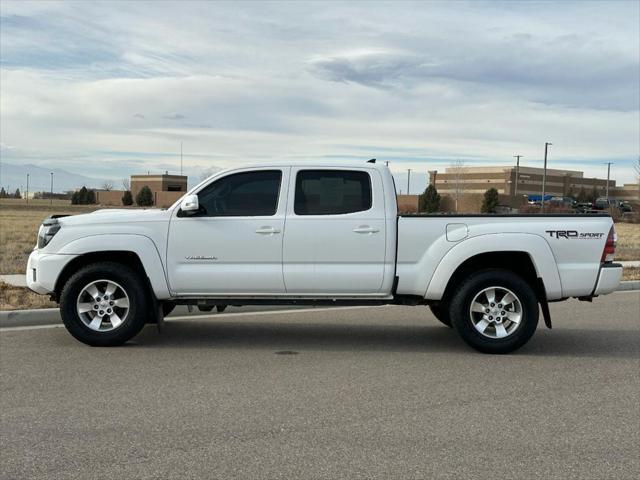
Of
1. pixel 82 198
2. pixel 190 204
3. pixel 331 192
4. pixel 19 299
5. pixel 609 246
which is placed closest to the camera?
pixel 190 204

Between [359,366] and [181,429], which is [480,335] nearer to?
[359,366]

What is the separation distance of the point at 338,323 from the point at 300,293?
207cm

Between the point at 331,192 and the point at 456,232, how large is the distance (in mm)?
1405

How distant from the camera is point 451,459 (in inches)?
182

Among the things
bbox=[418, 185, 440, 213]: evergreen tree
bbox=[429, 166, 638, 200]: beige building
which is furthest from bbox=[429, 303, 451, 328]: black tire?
bbox=[429, 166, 638, 200]: beige building

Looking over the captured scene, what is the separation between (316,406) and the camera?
579cm

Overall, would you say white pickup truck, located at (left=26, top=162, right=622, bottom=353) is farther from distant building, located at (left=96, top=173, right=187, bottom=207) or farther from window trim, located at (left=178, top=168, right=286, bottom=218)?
distant building, located at (left=96, top=173, right=187, bottom=207)

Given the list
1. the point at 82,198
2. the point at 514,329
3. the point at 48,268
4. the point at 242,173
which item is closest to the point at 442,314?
the point at 514,329

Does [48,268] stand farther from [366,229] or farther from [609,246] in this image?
[609,246]

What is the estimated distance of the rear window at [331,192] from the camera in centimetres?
796

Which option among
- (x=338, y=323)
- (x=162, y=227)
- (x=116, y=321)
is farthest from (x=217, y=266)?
(x=338, y=323)

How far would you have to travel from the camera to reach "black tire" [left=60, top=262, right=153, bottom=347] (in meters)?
7.89

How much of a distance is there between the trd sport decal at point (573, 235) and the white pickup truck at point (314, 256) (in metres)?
0.01

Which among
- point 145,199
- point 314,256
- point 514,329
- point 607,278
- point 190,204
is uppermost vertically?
point 190,204
